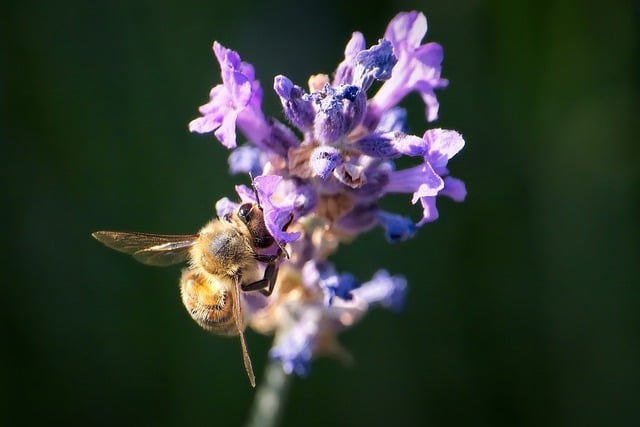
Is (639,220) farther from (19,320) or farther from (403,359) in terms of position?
(19,320)

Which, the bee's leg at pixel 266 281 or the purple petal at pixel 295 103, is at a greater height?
the purple petal at pixel 295 103

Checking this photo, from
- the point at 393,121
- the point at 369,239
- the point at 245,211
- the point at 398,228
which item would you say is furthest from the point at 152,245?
the point at 369,239

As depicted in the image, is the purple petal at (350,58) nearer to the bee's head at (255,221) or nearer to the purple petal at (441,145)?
A: the purple petal at (441,145)

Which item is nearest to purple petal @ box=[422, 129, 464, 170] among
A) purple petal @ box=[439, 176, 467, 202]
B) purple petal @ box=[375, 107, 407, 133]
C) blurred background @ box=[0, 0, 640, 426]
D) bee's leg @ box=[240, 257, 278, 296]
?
purple petal @ box=[439, 176, 467, 202]

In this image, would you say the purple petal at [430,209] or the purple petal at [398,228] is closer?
the purple petal at [430,209]

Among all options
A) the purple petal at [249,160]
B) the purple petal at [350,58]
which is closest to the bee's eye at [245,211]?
the purple petal at [249,160]
